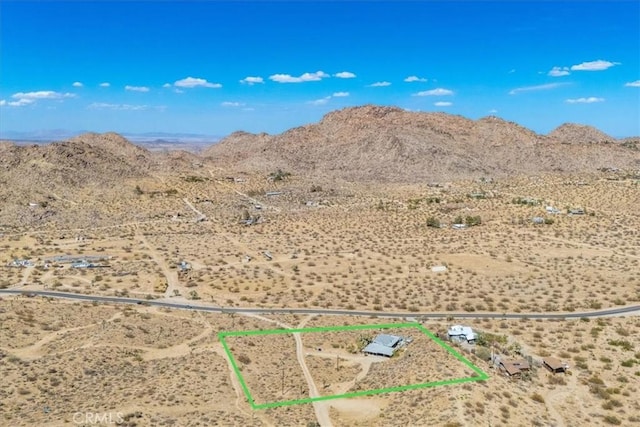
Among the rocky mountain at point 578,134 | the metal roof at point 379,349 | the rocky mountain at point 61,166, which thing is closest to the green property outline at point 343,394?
the metal roof at point 379,349

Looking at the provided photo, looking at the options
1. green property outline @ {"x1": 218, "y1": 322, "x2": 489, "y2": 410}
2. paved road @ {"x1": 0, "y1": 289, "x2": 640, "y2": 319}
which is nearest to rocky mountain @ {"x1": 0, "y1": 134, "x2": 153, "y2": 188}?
paved road @ {"x1": 0, "y1": 289, "x2": 640, "y2": 319}

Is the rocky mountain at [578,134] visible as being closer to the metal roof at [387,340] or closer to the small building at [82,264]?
the small building at [82,264]

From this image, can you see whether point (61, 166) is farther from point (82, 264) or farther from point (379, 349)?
point (379, 349)

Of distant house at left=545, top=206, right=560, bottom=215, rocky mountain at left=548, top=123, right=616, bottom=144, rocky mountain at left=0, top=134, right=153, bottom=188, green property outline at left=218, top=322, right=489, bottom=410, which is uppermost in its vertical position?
rocky mountain at left=548, top=123, right=616, bottom=144

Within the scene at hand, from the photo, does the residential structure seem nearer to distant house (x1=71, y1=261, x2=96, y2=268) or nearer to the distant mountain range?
distant house (x1=71, y1=261, x2=96, y2=268)

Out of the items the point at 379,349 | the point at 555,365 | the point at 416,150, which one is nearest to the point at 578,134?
the point at 416,150

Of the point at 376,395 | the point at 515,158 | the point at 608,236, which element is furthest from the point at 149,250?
the point at 515,158
